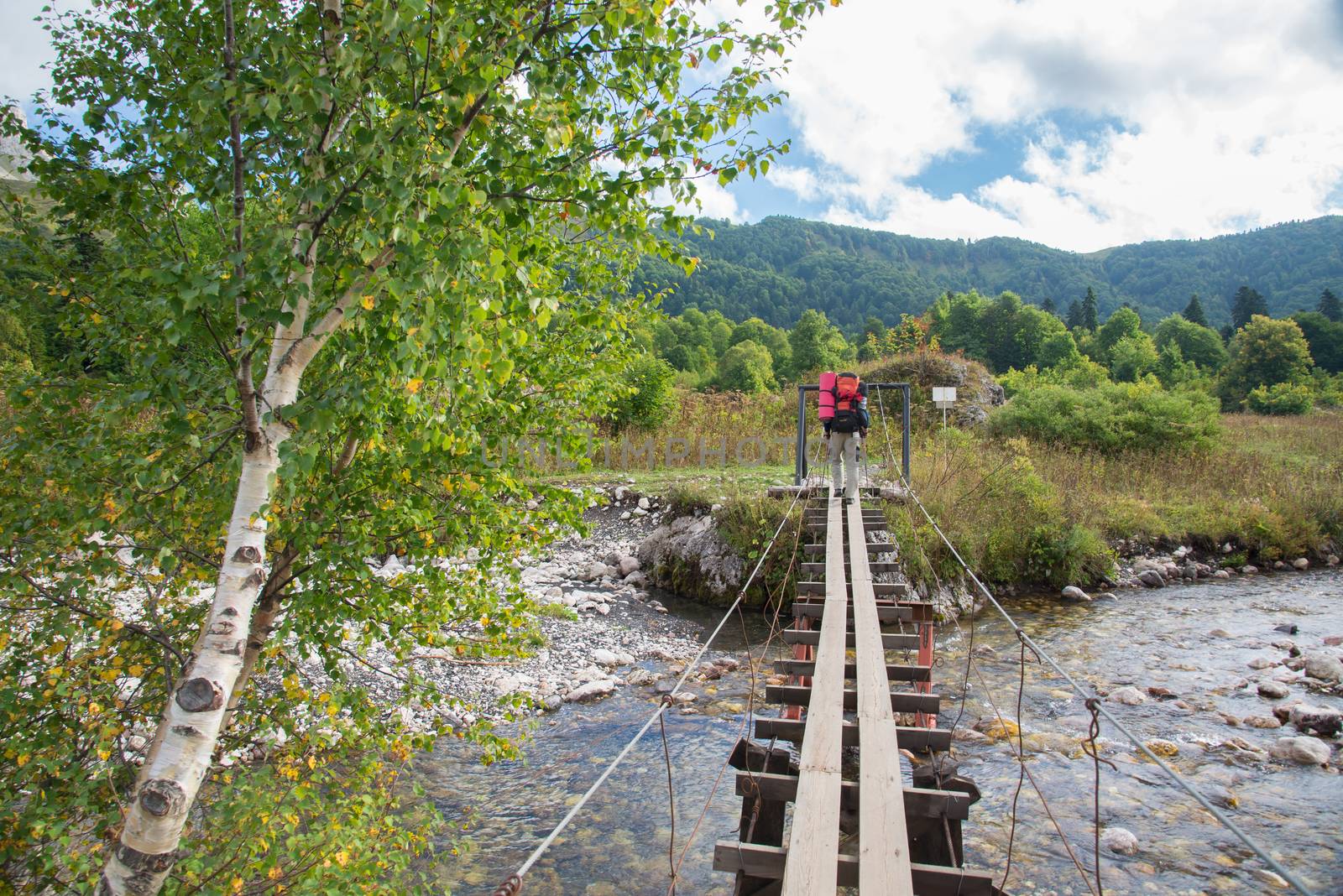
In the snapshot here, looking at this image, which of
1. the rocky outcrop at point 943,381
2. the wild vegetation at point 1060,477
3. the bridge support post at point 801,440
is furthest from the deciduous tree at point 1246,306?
the bridge support post at point 801,440

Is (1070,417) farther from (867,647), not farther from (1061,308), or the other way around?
(1061,308)

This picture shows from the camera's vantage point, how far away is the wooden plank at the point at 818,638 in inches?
235

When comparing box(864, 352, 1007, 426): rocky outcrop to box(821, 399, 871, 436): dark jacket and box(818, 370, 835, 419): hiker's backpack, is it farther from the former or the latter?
box(818, 370, 835, 419): hiker's backpack

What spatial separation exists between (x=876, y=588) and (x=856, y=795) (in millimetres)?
3629

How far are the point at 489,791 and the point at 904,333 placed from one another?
157ft

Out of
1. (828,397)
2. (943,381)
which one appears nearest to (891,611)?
(828,397)

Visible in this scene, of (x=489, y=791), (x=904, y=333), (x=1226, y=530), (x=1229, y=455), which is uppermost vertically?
(x=904, y=333)

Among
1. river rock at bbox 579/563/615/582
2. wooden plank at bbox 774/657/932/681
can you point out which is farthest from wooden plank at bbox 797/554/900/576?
river rock at bbox 579/563/615/582

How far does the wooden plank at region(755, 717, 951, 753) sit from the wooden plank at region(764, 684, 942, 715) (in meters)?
0.28

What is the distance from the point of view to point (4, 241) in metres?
3.93

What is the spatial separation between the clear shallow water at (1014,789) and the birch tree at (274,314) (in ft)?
6.84

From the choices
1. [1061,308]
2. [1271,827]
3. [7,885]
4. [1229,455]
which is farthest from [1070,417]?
[1061,308]

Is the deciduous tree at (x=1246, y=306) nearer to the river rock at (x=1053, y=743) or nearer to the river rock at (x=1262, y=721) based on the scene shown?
the river rock at (x=1262, y=721)

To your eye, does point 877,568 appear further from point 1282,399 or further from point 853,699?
point 1282,399
